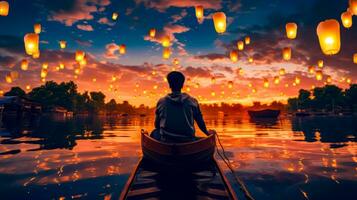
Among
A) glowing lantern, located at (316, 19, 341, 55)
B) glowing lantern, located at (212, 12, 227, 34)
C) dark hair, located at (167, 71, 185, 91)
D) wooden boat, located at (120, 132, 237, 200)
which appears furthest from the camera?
glowing lantern, located at (212, 12, 227, 34)

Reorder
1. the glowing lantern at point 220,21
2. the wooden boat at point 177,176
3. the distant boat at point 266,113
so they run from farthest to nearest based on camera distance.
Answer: the distant boat at point 266,113
the glowing lantern at point 220,21
the wooden boat at point 177,176

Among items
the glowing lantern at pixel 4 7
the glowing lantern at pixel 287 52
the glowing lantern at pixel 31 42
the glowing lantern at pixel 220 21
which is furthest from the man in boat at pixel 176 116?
the glowing lantern at pixel 4 7

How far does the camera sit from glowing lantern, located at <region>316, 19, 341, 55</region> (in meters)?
8.79

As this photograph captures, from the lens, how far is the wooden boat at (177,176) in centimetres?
356

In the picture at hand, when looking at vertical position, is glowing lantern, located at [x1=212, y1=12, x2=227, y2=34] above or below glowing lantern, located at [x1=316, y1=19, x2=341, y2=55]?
above

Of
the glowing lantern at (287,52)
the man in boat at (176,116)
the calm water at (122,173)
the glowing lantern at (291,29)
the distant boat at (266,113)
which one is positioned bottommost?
the calm water at (122,173)

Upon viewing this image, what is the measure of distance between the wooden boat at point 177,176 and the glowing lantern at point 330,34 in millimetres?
7113

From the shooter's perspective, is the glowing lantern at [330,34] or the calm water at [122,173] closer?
the calm water at [122,173]

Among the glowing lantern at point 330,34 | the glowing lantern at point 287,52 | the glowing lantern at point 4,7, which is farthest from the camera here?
the glowing lantern at point 287,52

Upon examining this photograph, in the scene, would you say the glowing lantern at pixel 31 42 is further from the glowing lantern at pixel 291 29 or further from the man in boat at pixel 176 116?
the glowing lantern at pixel 291 29

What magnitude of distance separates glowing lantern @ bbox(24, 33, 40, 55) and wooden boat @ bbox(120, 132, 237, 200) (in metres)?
12.7

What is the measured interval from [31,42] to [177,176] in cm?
1374

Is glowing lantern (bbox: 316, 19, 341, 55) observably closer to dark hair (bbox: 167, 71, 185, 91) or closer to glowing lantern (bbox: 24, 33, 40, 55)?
dark hair (bbox: 167, 71, 185, 91)

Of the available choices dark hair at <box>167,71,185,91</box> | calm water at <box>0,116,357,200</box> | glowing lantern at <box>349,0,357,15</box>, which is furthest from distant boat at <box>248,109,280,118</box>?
dark hair at <box>167,71,185,91</box>
